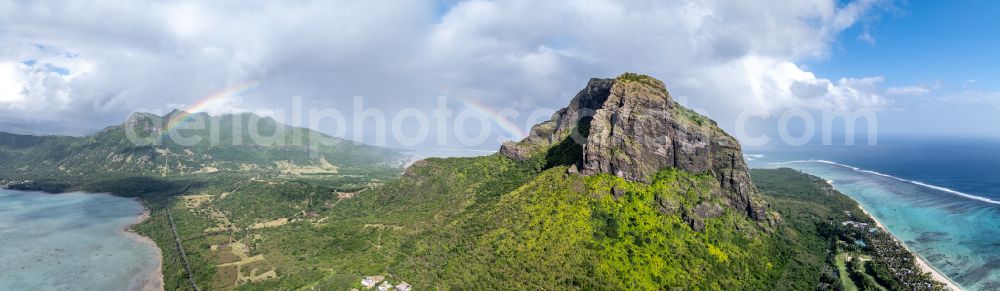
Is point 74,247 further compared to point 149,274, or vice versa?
point 74,247

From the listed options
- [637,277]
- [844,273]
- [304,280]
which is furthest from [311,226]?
[844,273]

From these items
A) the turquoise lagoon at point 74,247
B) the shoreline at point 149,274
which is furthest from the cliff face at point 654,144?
the turquoise lagoon at point 74,247

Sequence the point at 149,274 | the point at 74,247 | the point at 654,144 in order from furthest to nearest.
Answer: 1. the point at 74,247
2. the point at 149,274
3. the point at 654,144

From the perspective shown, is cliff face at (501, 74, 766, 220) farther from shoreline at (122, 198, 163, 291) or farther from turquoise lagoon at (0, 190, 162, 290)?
turquoise lagoon at (0, 190, 162, 290)

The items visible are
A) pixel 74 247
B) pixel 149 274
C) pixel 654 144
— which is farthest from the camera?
pixel 74 247

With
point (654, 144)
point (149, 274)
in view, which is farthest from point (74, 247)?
point (654, 144)

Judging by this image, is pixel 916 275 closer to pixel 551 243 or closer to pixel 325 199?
pixel 551 243

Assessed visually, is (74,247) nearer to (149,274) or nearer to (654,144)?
(149,274)
